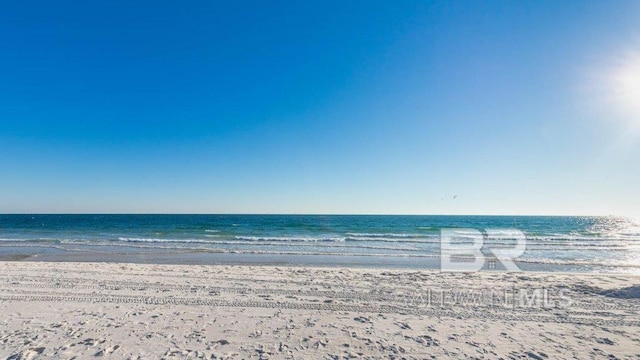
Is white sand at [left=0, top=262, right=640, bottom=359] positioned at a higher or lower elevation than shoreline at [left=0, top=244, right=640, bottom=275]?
higher

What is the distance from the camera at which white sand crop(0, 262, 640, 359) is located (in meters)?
4.75

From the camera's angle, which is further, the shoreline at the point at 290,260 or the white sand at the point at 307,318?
the shoreline at the point at 290,260

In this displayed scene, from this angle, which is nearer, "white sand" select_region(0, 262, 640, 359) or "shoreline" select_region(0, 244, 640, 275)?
"white sand" select_region(0, 262, 640, 359)

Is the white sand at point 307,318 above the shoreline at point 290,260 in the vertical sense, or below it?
above

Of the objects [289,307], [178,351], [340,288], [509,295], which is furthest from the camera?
[340,288]

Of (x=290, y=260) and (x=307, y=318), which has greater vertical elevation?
(x=307, y=318)

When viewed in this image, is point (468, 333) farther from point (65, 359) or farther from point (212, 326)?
point (65, 359)

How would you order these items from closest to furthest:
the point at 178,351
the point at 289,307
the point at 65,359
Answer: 1. the point at 65,359
2. the point at 178,351
3. the point at 289,307

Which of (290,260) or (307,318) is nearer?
(307,318)

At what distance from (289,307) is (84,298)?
4.43 metres

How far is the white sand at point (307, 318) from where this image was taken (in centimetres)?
475

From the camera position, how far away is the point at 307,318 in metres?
6.05

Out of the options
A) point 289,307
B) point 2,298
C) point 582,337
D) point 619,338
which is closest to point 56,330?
point 2,298

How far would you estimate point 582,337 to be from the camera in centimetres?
540
